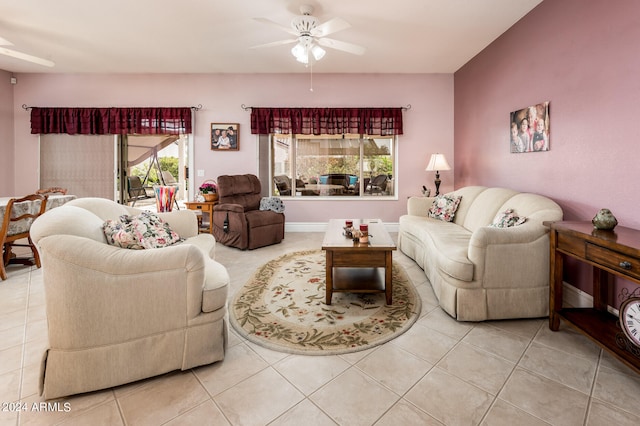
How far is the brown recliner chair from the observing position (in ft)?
13.9

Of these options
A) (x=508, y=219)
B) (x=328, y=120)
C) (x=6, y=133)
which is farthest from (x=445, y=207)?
(x=6, y=133)

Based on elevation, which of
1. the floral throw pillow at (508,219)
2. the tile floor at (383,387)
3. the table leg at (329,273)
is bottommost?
the tile floor at (383,387)

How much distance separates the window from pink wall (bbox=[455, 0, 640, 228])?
6.26ft

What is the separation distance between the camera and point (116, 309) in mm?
1518

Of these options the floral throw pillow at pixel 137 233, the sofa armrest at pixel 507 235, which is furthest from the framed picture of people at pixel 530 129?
the floral throw pillow at pixel 137 233

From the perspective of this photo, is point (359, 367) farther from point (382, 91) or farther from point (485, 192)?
point (382, 91)

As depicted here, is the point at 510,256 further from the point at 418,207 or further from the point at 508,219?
the point at 418,207

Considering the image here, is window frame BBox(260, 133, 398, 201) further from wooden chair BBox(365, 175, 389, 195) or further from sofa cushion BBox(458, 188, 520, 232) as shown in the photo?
sofa cushion BBox(458, 188, 520, 232)

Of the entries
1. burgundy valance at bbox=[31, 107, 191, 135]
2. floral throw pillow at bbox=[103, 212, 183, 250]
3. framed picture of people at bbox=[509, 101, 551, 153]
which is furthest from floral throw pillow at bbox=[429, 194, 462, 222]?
burgundy valance at bbox=[31, 107, 191, 135]

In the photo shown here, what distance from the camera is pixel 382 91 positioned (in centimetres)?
518

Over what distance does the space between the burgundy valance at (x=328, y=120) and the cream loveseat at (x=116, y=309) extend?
3781mm

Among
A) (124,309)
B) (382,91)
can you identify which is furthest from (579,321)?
(382,91)

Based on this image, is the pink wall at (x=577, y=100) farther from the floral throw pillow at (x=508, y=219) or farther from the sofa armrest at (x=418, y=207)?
the sofa armrest at (x=418, y=207)

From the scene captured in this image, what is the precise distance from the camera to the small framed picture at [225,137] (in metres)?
5.21
